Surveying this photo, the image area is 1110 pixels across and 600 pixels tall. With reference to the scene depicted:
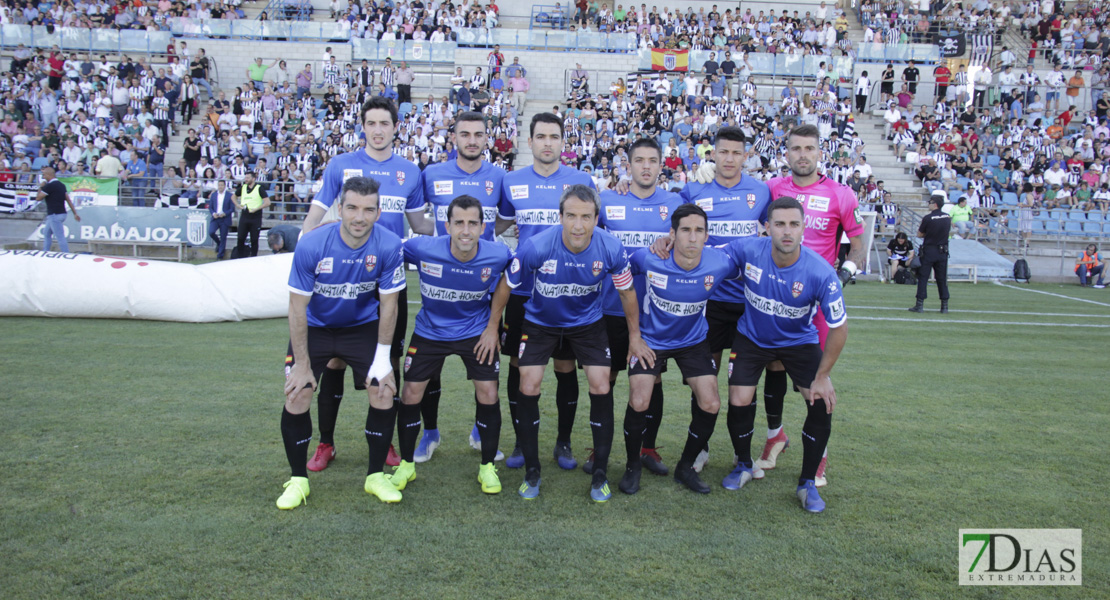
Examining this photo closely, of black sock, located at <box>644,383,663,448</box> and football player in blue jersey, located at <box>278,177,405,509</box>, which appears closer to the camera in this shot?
football player in blue jersey, located at <box>278,177,405,509</box>

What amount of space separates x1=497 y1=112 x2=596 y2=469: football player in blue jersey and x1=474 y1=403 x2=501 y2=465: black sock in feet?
1.47

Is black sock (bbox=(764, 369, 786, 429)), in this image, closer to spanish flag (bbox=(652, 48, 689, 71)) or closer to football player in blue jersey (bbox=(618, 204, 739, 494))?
football player in blue jersey (bbox=(618, 204, 739, 494))

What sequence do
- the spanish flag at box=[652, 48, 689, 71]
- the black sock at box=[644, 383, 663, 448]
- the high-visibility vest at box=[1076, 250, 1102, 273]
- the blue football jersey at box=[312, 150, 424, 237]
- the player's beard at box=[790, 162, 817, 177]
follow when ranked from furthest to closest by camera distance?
the spanish flag at box=[652, 48, 689, 71]
the high-visibility vest at box=[1076, 250, 1102, 273]
the blue football jersey at box=[312, 150, 424, 237]
the player's beard at box=[790, 162, 817, 177]
the black sock at box=[644, 383, 663, 448]

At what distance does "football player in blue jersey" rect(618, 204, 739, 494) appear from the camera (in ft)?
16.4

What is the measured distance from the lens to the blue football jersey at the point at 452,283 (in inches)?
200

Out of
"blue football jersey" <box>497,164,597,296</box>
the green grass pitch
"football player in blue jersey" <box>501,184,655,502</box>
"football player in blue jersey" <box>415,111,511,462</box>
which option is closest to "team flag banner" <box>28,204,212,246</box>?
the green grass pitch

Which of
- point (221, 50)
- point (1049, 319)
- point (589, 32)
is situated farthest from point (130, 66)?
point (1049, 319)

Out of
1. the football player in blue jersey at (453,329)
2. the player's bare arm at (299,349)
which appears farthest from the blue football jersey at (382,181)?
the player's bare arm at (299,349)

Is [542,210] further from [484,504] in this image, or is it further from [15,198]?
[15,198]

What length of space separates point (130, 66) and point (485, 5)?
14188 mm

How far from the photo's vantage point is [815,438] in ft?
16.0

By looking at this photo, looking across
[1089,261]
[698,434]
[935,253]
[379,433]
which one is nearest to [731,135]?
[698,434]

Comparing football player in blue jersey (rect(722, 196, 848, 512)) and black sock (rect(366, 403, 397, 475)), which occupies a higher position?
football player in blue jersey (rect(722, 196, 848, 512))

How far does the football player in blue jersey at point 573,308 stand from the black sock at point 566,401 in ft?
1.36
